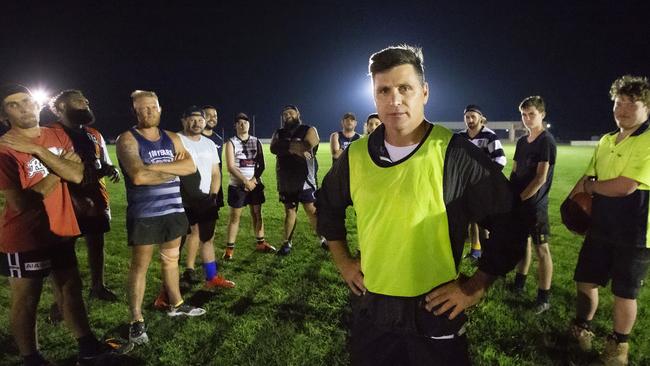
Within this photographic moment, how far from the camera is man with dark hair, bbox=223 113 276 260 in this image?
262 inches

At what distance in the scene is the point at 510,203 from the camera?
1.75m

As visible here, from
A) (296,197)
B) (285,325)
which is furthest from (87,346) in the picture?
(296,197)

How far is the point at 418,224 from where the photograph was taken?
5.80 ft

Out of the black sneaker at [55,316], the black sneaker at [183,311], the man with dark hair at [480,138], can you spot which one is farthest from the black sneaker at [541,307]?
the black sneaker at [55,316]

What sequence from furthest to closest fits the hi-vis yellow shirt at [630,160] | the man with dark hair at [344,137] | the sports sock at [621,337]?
the man with dark hair at [344,137] < the sports sock at [621,337] < the hi-vis yellow shirt at [630,160]

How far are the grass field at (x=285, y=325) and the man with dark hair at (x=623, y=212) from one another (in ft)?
2.06

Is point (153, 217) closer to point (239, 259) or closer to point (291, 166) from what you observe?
point (239, 259)

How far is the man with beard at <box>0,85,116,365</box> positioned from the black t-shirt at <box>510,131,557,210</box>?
4752 millimetres

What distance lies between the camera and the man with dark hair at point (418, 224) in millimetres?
1771

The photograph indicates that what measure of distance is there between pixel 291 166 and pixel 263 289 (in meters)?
2.56

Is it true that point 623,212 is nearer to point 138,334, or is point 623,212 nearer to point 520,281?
point 520,281

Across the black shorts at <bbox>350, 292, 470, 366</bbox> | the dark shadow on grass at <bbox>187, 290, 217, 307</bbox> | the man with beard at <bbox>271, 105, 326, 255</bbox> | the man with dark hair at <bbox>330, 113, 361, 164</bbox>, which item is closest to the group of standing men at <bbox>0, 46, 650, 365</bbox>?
the black shorts at <bbox>350, 292, 470, 366</bbox>

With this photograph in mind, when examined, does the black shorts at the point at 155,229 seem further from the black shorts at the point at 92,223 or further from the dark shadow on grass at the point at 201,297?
the black shorts at the point at 92,223

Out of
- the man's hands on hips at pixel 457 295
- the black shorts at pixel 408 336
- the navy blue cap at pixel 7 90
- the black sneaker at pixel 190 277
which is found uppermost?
the navy blue cap at pixel 7 90
